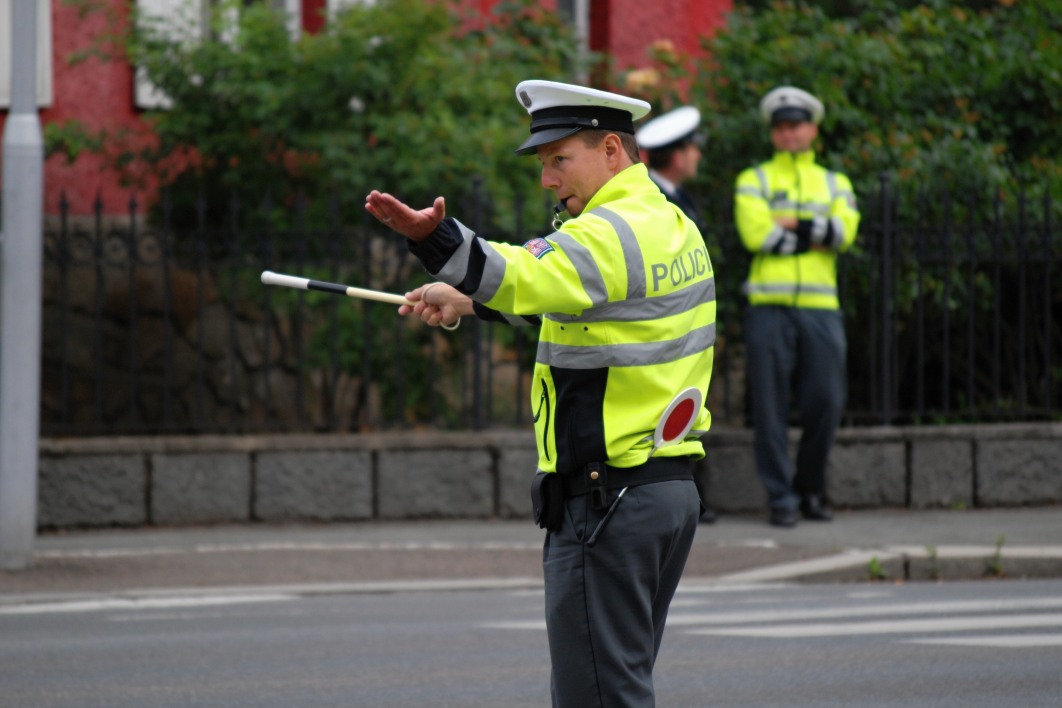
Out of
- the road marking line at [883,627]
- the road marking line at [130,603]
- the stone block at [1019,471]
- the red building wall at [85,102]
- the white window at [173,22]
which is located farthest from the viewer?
the red building wall at [85,102]

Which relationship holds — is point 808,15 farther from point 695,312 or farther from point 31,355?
point 695,312

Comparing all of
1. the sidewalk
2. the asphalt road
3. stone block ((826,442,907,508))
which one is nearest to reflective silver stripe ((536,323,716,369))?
the asphalt road

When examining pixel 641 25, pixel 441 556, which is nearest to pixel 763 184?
pixel 441 556

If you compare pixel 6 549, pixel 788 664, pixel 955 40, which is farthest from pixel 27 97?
pixel 955 40

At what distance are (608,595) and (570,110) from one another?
1090 mm

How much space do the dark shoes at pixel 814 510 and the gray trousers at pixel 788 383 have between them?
0.22 meters

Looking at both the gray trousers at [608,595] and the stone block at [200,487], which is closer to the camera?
the gray trousers at [608,595]

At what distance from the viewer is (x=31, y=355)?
28.9 ft

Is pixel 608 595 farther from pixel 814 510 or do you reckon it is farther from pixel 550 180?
pixel 814 510

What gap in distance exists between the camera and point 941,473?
11.0 m

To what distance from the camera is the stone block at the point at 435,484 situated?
10547 millimetres

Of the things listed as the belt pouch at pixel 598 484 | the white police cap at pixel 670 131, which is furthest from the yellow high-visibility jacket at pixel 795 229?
the belt pouch at pixel 598 484

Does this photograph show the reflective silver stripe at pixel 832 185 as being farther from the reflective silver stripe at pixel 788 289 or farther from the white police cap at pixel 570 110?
the white police cap at pixel 570 110

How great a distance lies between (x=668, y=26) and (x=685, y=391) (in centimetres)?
1182
